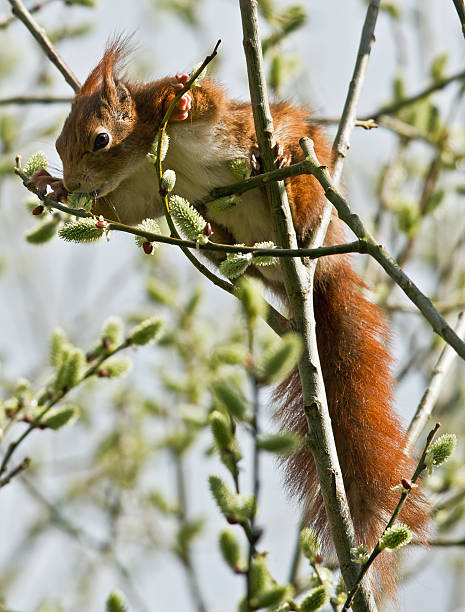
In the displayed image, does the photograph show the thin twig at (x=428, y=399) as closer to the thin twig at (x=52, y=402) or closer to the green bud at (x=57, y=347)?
the thin twig at (x=52, y=402)

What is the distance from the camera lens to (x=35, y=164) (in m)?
2.15

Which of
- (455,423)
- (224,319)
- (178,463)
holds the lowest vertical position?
(178,463)

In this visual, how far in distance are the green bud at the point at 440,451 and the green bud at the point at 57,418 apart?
115 centimetres

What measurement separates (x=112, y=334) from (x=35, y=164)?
70cm

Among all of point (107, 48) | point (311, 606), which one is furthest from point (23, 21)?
point (311, 606)

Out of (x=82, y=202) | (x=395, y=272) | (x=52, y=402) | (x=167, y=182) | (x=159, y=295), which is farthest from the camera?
(x=159, y=295)

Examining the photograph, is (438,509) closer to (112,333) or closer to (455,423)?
(112,333)

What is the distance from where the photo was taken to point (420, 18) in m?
5.80

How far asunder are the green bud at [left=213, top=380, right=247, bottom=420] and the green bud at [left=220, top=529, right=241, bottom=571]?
533 mm

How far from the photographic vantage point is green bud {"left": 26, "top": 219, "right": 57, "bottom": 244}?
110 inches

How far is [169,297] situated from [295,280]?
2314 millimetres

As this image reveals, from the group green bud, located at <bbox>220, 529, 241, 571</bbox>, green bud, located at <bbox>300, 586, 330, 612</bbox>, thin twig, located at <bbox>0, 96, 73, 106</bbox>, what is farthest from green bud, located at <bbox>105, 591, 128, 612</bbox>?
thin twig, located at <bbox>0, 96, 73, 106</bbox>

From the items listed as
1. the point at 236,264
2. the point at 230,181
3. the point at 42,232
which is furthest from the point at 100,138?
the point at 236,264

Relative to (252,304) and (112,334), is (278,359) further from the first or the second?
(112,334)
